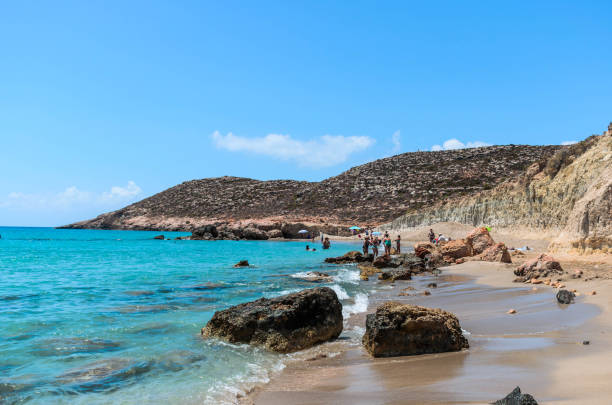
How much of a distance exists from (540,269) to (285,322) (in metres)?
8.73

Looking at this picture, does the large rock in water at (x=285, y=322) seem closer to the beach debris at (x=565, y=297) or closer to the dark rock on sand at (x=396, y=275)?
the beach debris at (x=565, y=297)

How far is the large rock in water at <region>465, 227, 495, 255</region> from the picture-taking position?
891 inches

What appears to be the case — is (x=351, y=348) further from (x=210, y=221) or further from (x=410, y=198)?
(x=210, y=221)

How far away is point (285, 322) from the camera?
24.4ft

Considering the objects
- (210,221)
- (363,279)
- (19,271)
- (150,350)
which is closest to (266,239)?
(210,221)

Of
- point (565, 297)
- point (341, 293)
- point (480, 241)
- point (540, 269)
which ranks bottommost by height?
point (341, 293)

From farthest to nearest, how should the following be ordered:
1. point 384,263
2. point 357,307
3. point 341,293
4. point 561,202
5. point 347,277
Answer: point 561,202 → point 384,263 → point 347,277 → point 341,293 → point 357,307

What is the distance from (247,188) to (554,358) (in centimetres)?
10013

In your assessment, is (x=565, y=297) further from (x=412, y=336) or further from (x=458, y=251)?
(x=458, y=251)

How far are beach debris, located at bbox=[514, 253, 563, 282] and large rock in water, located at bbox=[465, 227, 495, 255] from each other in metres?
9.43

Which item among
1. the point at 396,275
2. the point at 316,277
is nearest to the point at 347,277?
the point at 316,277

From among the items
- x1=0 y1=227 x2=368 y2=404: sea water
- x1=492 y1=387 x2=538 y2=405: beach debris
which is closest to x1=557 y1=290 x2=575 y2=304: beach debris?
x1=0 y1=227 x2=368 y2=404: sea water

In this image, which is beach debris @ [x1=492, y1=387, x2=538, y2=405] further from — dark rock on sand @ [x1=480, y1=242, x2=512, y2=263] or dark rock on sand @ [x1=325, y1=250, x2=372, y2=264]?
dark rock on sand @ [x1=325, y1=250, x2=372, y2=264]

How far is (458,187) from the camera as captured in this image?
7462 centimetres
